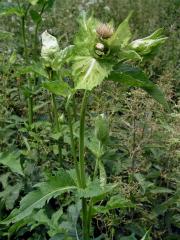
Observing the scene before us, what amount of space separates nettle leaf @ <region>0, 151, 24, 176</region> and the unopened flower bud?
94cm

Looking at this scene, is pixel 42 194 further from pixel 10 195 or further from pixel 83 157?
pixel 10 195

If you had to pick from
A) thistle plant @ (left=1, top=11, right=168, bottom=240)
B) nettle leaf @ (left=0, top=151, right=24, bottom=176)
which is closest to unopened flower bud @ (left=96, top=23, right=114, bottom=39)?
thistle plant @ (left=1, top=11, right=168, bottom=240)

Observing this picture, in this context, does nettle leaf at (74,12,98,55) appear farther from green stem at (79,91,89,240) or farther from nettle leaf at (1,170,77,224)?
nettle leaf at (1,170,77,224)

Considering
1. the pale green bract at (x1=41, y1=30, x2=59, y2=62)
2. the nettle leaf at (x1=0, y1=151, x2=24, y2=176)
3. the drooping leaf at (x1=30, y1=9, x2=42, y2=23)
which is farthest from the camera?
the drooping leaf at (x1=30, y1=9, x2=42, y2=23)

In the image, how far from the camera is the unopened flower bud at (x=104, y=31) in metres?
1.66

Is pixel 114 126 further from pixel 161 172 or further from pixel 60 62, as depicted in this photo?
pixel 60 62

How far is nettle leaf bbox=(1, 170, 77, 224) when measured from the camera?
1847 millimetres

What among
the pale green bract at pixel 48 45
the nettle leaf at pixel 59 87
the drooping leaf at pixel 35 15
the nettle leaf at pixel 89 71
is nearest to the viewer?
the nettle leaf at pixel 89 71

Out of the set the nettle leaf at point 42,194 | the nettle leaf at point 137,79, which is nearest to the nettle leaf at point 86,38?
the nettle leaf at point 137,79

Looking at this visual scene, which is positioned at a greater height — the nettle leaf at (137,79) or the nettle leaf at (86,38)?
the nettle leaf at (86,38)

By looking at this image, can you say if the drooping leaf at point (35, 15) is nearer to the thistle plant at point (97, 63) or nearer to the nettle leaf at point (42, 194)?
the thistle plant at point (97, 63)

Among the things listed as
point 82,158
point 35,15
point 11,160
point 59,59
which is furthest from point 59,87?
point 35,15

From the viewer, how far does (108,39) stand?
1661 millimetres

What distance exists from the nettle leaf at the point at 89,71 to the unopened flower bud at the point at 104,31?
0.08 metres
